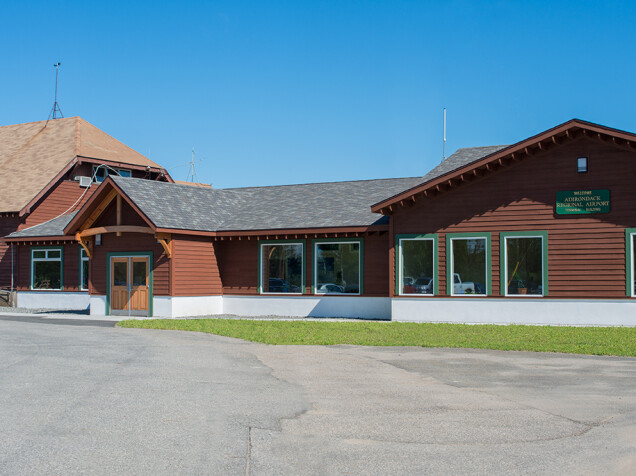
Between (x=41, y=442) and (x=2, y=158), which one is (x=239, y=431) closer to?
(x=41, y=442)

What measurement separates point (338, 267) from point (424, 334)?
7648 mm

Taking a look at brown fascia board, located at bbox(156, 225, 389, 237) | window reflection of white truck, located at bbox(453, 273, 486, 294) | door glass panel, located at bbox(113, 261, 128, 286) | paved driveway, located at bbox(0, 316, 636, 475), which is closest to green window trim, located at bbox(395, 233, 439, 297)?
window reflection of white truck, located at bbox(453, 273, 486, 294)

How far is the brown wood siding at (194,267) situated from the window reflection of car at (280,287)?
6.76 feet

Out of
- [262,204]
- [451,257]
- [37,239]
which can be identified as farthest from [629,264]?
[37,239]

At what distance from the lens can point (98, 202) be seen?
26.0 m

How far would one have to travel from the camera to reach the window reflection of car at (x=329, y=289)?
2514 centimetres

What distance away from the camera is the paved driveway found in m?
6.46

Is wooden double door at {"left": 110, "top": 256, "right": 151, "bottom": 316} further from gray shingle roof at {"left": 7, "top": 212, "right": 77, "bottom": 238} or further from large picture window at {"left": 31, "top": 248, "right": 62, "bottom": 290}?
large picture window at {"left": 31, "top": 248, "right": 62, "bottom": 290}

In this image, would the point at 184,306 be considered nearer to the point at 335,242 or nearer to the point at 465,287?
the point at 335,242

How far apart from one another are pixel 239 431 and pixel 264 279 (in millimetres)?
18812

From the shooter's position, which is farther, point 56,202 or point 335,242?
point 56,202

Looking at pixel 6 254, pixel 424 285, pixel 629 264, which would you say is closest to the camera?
pixel 629 264

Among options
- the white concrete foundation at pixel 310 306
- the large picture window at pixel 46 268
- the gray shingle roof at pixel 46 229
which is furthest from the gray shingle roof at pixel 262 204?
the large picture window at pixel 46 268

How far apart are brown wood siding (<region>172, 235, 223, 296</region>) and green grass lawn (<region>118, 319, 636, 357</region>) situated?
3.03 metres
